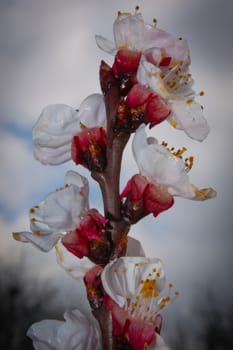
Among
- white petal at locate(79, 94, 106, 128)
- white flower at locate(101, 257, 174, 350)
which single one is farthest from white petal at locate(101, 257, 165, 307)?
white petal at locate(79, 94, 106, 128)

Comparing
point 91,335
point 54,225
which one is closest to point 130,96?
point 54,225

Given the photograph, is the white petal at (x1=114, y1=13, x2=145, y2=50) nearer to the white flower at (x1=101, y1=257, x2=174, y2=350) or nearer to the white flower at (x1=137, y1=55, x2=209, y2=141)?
the white flower at (x1=137, y1=55, x2=209, y2=141)

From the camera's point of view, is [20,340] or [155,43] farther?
[20,340]

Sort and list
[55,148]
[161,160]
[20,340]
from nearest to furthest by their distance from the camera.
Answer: [161,160] → [55,148] → [20,340]

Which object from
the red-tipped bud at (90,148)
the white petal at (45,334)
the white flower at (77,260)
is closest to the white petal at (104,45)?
the red-tipped bud at (90,148)

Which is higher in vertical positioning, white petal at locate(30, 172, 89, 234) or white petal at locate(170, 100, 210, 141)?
white petal at locate(170, 100, 210, 141)

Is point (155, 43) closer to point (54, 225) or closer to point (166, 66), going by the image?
point (166, 66)

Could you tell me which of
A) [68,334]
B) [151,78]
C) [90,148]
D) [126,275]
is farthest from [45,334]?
[151,78]
